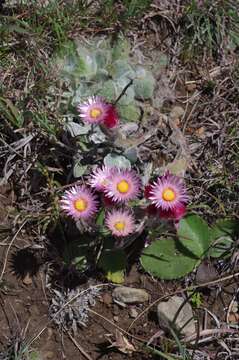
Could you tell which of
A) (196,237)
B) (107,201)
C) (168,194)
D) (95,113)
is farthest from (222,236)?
(95,113)

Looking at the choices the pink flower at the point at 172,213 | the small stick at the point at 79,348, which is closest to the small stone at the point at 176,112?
the pink flower at the point at 172,213

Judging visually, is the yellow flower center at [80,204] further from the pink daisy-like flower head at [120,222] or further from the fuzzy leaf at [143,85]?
the fuzzy leaf at [143,85]

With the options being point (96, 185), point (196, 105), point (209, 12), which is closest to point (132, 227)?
point (96, 185)

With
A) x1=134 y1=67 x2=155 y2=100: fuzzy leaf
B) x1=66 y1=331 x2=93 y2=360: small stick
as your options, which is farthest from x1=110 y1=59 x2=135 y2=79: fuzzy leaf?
x1=66 y1=331 x2=93 y2=360: small stick

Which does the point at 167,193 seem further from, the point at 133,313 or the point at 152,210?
the point at 133,313

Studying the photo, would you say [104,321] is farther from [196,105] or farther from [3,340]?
[196,105]

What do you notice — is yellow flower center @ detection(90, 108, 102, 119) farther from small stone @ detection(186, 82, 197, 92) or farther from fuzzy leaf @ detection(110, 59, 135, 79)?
small stone @ detection(186, 82, 197, 92)

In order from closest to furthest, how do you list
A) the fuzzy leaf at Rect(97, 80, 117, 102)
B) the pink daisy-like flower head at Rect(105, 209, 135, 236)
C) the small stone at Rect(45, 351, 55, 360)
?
the pink daisy-like flower head at Rect(105, 209, 135, 236) → the small stone at Rect(45, 351, 55, 360) → the fuzzy leaf at Rect(97, 80, 117, 102)
